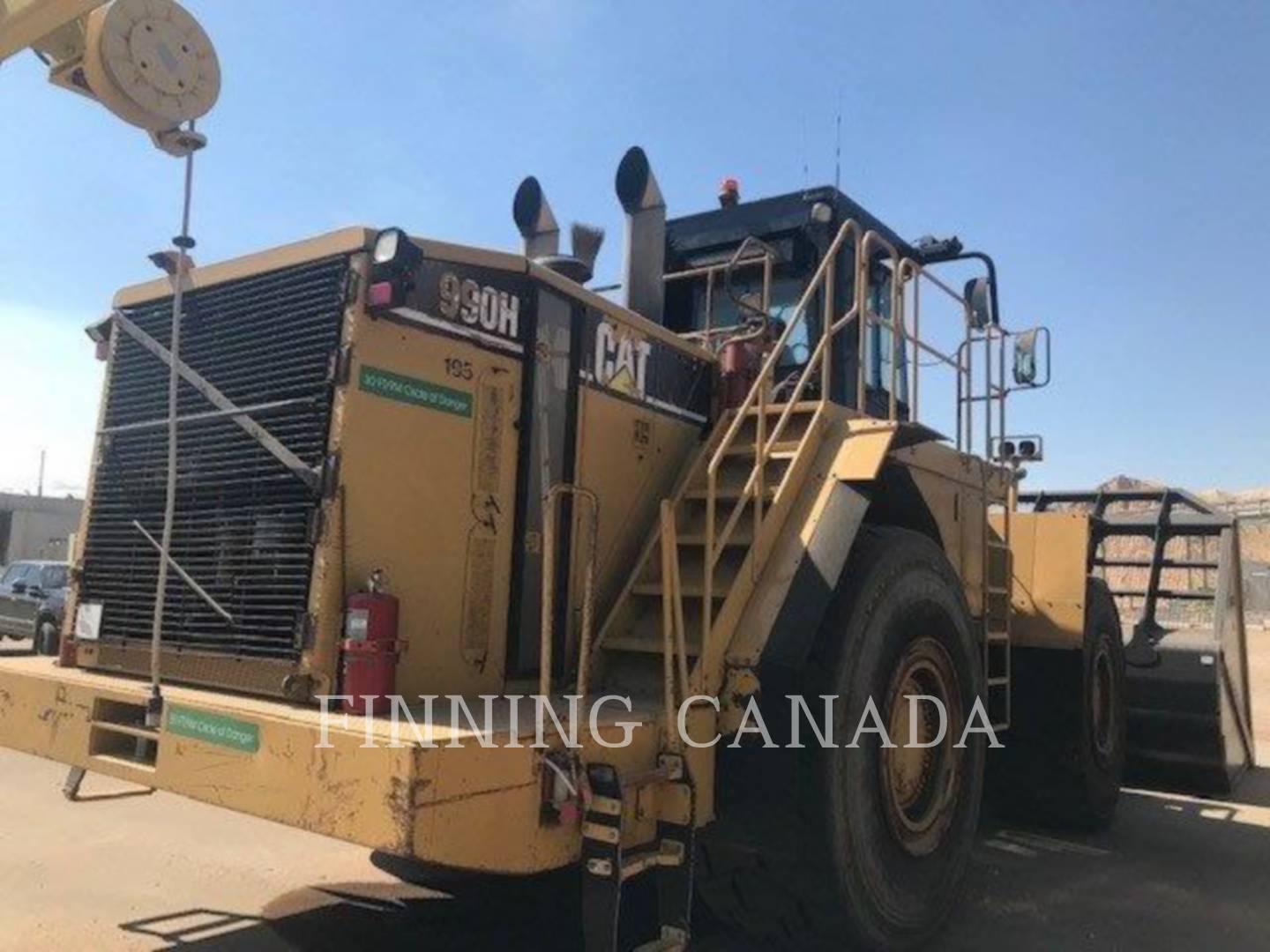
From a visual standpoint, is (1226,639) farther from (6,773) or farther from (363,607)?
(6,773)

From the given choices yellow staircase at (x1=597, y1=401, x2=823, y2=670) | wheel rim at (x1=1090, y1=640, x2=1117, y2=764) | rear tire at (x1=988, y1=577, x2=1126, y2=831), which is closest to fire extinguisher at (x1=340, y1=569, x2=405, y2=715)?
yellow staircase at (x1=597, y1=401, x2=823, y2=670)

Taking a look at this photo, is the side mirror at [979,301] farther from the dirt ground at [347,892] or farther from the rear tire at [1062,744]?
the dirt ground at [347,892]

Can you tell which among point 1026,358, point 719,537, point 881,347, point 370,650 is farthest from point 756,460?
point 1026,358

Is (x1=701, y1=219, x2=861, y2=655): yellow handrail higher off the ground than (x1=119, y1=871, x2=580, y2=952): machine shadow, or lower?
higher

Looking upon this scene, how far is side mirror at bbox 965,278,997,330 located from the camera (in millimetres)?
6164

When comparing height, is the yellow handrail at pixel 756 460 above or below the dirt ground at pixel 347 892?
above

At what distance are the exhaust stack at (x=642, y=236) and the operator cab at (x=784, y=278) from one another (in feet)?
1.21

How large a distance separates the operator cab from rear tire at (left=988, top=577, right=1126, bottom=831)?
6.89ft

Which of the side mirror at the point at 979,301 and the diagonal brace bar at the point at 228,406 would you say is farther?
the side mirror at the point at 979,301

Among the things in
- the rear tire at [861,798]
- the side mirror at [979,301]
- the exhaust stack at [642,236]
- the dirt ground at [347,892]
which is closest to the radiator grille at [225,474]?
the dirt ground at [347,892]

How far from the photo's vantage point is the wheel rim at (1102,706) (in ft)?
23.1

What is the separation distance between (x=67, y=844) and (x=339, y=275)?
3797 mm

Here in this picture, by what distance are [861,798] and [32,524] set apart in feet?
130

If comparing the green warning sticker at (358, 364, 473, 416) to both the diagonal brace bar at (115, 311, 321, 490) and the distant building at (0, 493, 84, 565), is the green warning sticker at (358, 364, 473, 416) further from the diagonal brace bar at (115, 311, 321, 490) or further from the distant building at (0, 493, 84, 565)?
the distant building at (0, 493, 84, 565)
